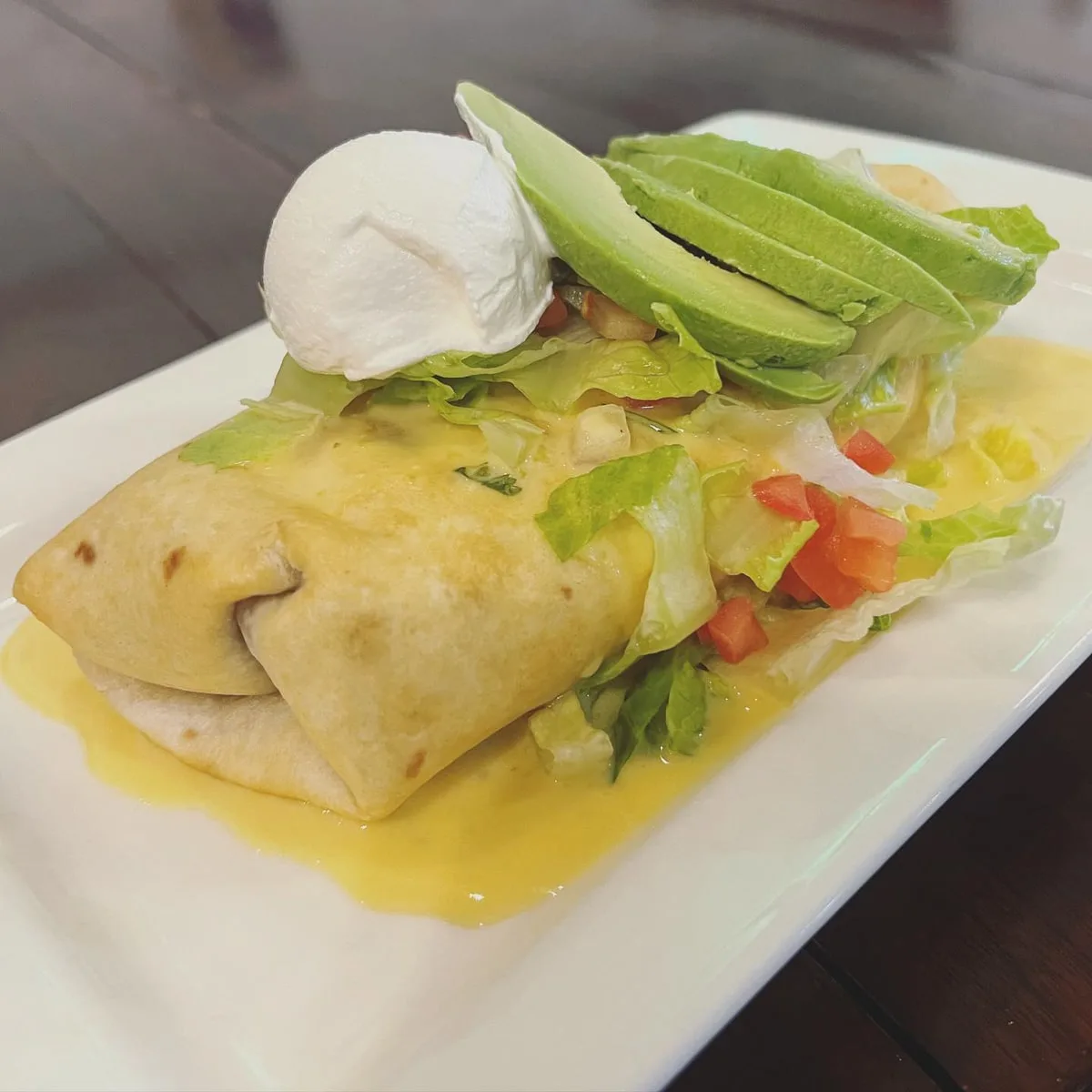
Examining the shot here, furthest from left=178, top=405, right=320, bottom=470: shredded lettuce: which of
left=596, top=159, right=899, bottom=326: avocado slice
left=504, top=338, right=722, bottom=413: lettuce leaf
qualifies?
left=596, top=159, right=899, bottom=326: avocado slice

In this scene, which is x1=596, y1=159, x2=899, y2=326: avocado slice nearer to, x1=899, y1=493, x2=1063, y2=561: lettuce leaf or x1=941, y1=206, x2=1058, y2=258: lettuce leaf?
x1=899, y1=493, x2=1063, y2=561: lettuce leaf

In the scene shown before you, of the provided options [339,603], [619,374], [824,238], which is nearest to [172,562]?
[339,603]

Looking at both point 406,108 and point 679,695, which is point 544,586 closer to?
point 679,695

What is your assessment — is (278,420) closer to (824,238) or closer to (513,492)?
(513,492)

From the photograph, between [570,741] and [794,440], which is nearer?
[570,741]

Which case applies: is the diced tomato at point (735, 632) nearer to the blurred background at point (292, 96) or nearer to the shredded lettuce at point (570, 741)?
the shredded lettuce at point (570, 741)

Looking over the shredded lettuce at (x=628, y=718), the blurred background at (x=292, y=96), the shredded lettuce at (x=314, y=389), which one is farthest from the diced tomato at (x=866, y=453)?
the blurred background at (x=292, y=96)
